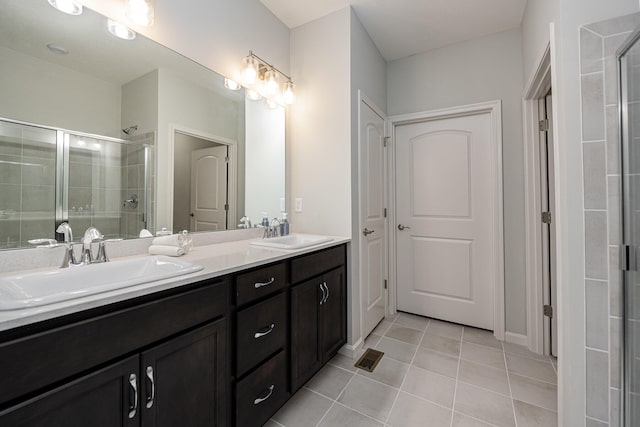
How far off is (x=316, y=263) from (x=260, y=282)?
476 mm

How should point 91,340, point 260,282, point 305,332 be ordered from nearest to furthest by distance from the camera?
point 91,340 → point 260,282 → point 305,332

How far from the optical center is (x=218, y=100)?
179 cm

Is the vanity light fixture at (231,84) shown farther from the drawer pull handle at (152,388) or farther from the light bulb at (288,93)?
the drawer pull handle at (152,388)

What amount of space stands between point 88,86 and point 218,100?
0.71 metres

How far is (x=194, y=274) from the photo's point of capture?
97cm

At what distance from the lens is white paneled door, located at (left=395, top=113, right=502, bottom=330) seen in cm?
241

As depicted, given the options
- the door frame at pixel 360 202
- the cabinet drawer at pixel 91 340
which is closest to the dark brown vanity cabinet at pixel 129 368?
the cabinet drawer at pixel 91 340

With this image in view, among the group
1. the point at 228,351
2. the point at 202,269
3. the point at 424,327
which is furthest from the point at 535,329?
the point at 202,269

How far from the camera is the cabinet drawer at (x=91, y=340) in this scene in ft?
2.00

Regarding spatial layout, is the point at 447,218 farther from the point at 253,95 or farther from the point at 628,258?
the point at 253,95

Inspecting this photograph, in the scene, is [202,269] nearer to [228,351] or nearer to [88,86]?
[228,351]

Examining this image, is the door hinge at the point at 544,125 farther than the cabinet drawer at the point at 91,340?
Yes

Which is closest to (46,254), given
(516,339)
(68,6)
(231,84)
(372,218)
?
(68,6)

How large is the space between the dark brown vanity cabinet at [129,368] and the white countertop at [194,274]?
0.04 metres
